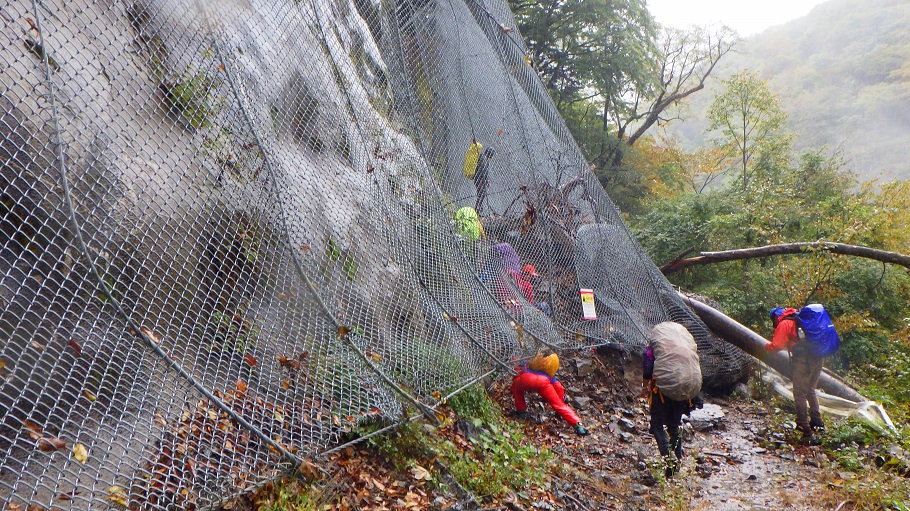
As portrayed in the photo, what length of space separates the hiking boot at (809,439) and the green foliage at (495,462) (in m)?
3.24

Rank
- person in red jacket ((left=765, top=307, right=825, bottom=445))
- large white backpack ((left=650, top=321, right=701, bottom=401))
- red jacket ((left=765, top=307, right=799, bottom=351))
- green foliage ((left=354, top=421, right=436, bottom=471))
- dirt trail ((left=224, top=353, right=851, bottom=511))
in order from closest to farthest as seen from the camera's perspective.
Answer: dirt trail ((left=224, top=353, right=851, bottom=511)), green foliage ((left=354, top=421, right=436, bottom=471)), large white backpack ((left=650, top=321, right=701, bottom=401)), person in red jacket ((left=765, top=307, right=825, bottom=445)), red jacket ((left=765, top=307, right=799, bottom=351))

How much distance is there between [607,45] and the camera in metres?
16.1

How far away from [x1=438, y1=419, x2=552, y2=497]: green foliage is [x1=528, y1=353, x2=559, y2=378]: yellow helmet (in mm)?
786

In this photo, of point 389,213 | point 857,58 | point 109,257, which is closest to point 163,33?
point 109,257

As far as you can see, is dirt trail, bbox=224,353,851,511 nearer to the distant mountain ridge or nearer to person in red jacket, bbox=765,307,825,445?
person in red jacket, bbox=765,307,825,445

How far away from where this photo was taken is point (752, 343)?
7207mm

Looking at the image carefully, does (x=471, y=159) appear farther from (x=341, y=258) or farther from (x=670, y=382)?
(x=670, y=382)

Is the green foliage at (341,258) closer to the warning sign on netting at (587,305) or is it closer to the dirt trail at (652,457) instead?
the dirt trail at (652,457)

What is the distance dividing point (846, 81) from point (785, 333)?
63.0 m

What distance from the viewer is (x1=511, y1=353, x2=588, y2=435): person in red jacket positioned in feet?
16.1

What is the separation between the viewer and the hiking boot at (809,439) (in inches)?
218

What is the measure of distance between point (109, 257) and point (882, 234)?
1349cm

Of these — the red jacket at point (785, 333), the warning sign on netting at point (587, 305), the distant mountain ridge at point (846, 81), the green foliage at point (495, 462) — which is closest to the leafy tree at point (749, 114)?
the red jacket at point (785, 333)

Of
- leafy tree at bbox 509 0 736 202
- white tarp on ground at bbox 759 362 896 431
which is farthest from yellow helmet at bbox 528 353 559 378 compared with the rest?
leafy tree at bbox 509 0 736 202
